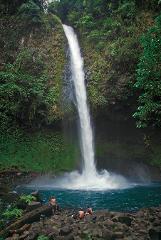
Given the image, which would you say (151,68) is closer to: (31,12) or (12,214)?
(12,214)

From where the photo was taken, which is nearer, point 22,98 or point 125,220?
point 125,220

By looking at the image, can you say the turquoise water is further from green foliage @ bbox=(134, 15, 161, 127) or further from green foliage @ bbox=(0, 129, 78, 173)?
green foliage @ bbox=(134, 15, 161, 127)

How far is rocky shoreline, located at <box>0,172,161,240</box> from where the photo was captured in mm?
11578

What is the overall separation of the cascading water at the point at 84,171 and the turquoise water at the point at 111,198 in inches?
57.2

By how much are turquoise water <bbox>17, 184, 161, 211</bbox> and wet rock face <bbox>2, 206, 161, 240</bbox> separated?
317 cm

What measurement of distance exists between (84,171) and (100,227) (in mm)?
13262

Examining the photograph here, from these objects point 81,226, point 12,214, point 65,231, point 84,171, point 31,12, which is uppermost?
point 31,12

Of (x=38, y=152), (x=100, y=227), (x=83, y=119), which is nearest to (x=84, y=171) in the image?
(x=38, y=152)

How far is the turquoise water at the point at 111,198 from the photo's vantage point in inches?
684

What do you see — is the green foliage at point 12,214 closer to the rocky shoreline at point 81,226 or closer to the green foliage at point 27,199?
the rocky shoreline at point 81,226

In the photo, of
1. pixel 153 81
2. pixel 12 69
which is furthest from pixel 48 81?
pixel 153 81

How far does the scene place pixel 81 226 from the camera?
1243cm

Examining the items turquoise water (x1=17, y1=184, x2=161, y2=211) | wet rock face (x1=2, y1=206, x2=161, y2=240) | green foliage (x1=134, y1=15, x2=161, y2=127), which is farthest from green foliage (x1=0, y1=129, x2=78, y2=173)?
wet rock face (x1=2, y1=206, x2=161, y2=240)

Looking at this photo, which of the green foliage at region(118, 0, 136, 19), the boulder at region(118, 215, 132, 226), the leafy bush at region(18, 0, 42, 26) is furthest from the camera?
the leafy bush at region(18, 0, 42, 26)
